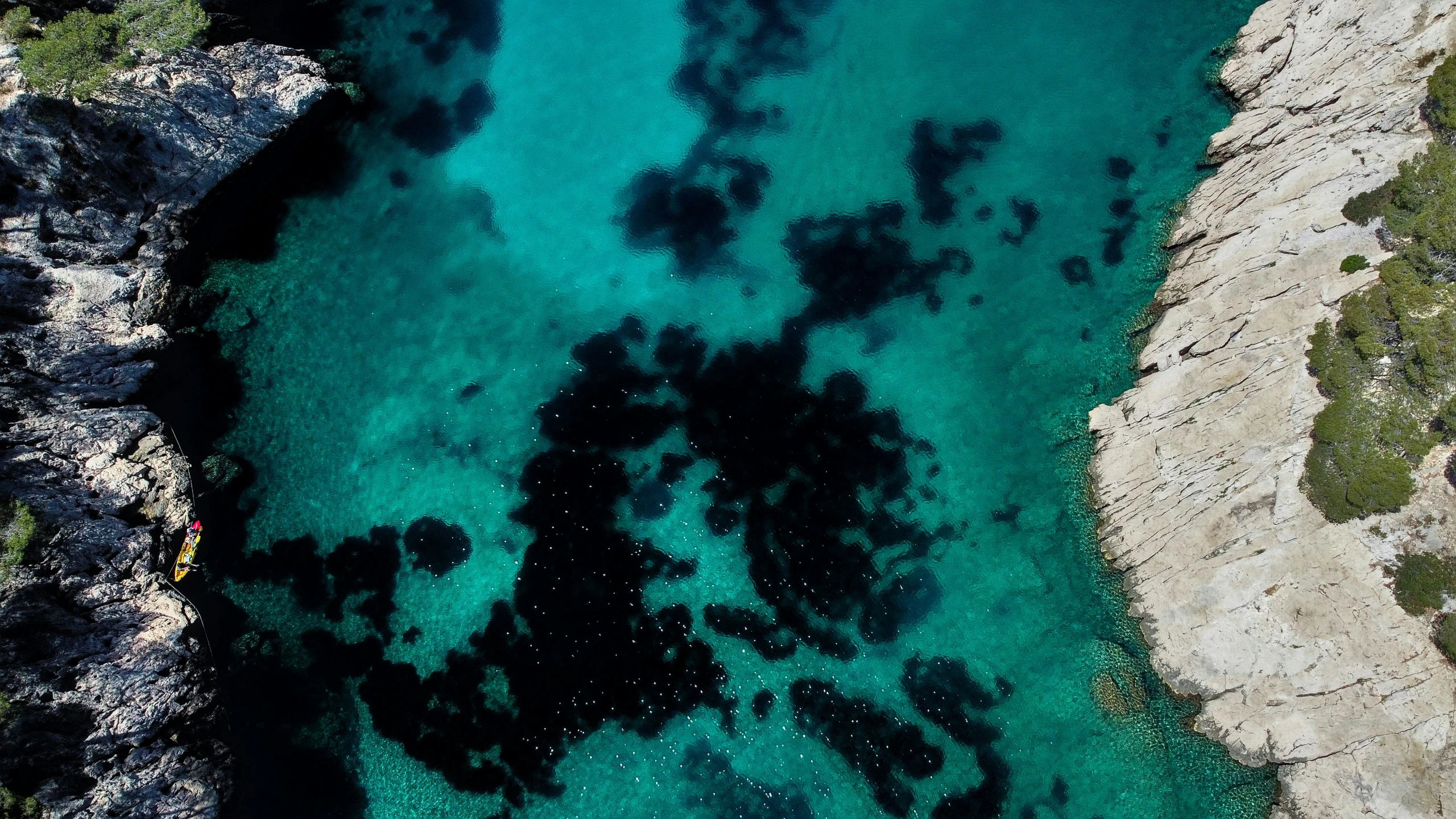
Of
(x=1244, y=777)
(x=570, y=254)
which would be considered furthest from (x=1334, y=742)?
(x=570, y=254)

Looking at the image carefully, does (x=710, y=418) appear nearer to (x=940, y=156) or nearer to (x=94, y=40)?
(x=940, y=156)

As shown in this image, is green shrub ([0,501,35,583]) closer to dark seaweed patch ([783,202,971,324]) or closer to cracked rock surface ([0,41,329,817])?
cracked rock surface ([0,41,329,817])

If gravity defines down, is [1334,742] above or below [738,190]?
below

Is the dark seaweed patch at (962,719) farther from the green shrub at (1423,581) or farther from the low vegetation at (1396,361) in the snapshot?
the low vegetation at (1396,361)

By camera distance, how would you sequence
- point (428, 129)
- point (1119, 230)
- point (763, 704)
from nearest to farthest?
point (763, 704) < point (1119, 230) < point (428, 129)

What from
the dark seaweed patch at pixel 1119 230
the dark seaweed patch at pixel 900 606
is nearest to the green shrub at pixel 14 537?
the dark seaweed patch at pixel 900 606

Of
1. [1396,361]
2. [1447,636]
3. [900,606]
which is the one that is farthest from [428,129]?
[1447,636]

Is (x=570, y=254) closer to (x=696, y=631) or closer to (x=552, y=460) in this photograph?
(x=552, y=460)
